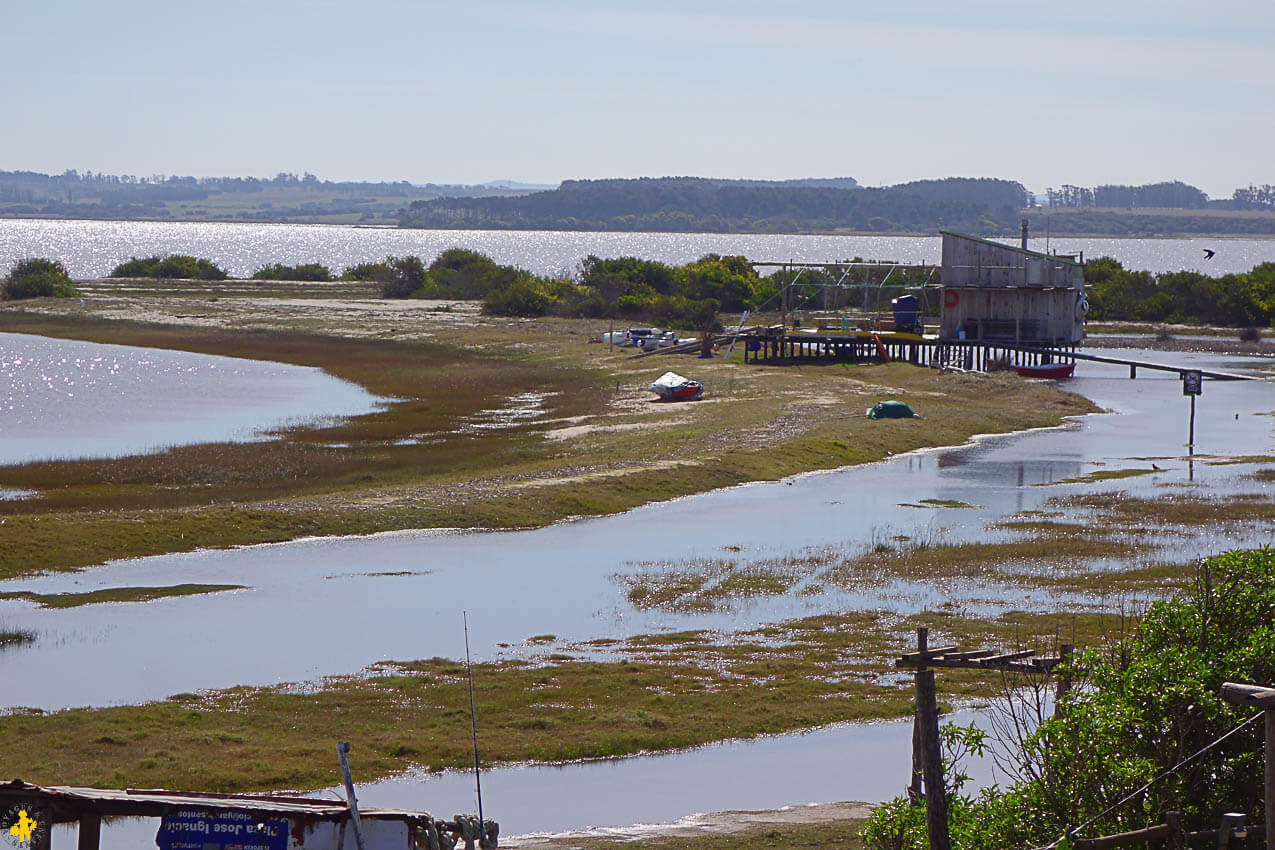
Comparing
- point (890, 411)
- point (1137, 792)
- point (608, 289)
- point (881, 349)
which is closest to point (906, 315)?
point (881, 349)

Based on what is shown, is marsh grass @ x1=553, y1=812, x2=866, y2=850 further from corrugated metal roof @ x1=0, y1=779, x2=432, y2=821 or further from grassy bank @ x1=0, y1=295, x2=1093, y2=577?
grassy bank @ x1=0, y1=295, x2=1093, y2=577

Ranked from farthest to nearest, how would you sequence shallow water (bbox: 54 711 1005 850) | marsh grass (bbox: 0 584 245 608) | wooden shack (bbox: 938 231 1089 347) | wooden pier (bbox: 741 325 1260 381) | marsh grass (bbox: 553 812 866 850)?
wooden shack (bbox: 938 231 1089 347) → wooden pier (bbox: 741 325 1260 381) → marsh grass (bbox: 0 584 245 608) → shallow water (bbox: 54 711 1005 850) → marsh grass (bbox: 553 812 866 850)

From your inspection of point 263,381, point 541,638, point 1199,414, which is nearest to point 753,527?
point 541,638

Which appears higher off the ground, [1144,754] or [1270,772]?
[1270,772]

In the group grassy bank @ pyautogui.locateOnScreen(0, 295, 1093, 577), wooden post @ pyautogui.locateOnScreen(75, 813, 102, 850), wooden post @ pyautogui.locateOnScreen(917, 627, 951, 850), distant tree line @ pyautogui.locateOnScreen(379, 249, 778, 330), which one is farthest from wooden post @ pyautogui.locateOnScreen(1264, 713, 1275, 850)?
distant tree line @ pyautogui.locateOnScreen(379, 249, 778, 330)

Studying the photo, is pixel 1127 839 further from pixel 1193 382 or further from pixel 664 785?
pixel 1193 382

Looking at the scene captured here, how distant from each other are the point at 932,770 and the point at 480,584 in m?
22.3

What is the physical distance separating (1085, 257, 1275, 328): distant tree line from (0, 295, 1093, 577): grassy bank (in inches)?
1822

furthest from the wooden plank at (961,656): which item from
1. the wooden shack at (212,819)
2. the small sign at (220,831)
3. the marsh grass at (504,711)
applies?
the marsh grass at (504,711)

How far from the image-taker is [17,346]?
95.4 m

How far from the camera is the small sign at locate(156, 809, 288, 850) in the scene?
11.6 meters

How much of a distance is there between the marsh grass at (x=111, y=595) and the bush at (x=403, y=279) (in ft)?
352

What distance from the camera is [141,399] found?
6931 centimetres

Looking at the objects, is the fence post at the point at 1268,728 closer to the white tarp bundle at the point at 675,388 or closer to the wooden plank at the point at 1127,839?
the wooden plank at the point at 1127,839
